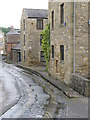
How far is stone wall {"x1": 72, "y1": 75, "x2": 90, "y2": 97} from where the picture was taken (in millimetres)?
14016

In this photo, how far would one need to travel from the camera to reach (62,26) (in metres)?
18.8

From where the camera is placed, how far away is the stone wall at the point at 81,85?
14016mm

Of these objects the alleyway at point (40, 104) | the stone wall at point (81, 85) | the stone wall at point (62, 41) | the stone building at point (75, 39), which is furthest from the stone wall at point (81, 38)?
the alleyway at point (40, 104)

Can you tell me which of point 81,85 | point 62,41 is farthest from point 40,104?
point 62,41

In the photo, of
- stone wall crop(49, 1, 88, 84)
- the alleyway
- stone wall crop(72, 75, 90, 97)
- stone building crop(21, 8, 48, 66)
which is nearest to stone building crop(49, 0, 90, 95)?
stone wall crop(49, 1, 88, 84)

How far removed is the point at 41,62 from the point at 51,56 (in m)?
13.1

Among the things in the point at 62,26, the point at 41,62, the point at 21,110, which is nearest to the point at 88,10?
the point at 62,26

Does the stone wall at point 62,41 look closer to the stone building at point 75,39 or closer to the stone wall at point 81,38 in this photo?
the stone building at point 75,39

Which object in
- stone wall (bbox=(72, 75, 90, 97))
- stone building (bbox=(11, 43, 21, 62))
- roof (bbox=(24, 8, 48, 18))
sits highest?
roof (bbox=(24, 8, 48, 18))

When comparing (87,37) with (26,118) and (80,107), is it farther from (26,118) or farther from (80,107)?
(26,118)

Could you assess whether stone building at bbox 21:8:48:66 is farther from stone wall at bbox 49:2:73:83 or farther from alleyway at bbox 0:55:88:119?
alleyway at bbox 0:55:88:119

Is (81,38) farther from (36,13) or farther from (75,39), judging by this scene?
(36,13)

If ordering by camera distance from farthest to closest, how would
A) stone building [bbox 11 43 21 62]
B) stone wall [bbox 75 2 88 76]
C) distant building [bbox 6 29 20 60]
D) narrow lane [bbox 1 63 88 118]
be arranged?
distant building [bbox 6 29 20 60] < stone building [bbox 11 43 21 62] < stone wall [bbox 75 2 88 76] < narrow lane [bbox 1 63 88 118]

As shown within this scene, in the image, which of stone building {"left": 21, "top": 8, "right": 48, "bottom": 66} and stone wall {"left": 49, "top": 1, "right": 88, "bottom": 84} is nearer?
stone wall {"left": 49, "top": 1, "right": 88, "bottom": 84}
